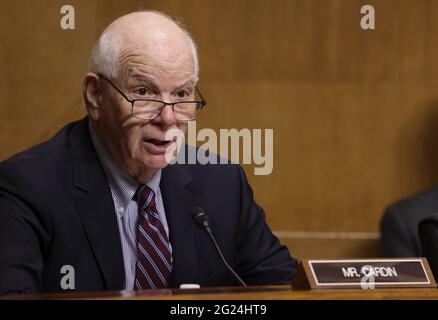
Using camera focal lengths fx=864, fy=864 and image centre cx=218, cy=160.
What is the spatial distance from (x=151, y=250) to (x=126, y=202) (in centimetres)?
14

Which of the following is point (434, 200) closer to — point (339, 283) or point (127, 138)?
point (127, 138)

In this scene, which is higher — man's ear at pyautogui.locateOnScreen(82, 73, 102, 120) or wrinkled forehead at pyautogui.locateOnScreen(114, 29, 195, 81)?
wrinkled forehead at pyautogui.locateOnScreen(114, 29, 195, 81)

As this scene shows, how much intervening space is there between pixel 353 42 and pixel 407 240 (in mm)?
686

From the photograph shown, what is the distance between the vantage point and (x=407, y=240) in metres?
2.37

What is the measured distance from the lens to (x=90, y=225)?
1.91 m

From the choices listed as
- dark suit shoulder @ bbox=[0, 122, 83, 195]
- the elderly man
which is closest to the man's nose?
the elderly man

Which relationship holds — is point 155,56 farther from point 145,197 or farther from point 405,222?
point 405,222

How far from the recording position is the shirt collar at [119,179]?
79.2 inches

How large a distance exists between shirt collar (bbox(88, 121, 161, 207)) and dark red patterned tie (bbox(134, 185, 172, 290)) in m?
0.02

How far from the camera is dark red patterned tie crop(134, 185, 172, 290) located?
1.91 m

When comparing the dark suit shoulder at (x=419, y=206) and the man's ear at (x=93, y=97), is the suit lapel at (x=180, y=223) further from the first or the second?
the dark suit shoulder at (x=419, y=206)

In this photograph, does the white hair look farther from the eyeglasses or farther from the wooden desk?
the wooden desk
